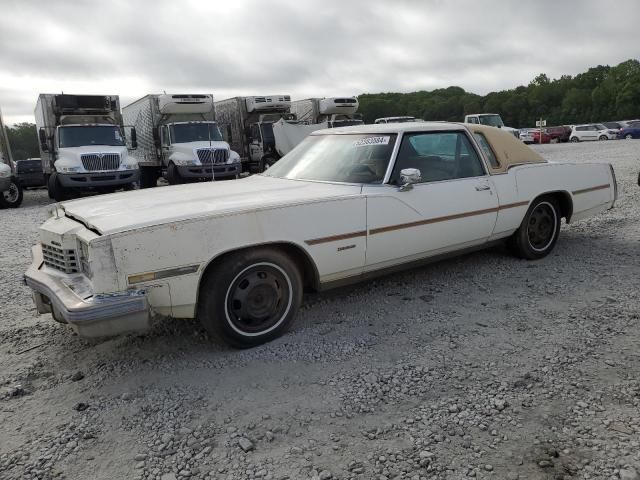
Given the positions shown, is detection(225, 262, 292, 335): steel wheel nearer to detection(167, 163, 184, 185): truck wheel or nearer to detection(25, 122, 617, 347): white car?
detection(25, 122, 617, 347): white car

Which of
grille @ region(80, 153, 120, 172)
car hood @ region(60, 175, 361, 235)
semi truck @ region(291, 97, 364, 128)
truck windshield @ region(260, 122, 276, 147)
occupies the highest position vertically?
semi truck @ region(291, 97, 364, 128)

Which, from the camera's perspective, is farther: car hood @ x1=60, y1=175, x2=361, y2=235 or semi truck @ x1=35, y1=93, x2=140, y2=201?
semi truck @ x1=35, y1=93, x2=140, y2=201

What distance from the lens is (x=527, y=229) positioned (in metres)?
5.06

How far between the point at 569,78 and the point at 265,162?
84493 mm

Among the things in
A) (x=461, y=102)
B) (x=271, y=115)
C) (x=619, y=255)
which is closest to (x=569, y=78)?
(x=461, y=102)

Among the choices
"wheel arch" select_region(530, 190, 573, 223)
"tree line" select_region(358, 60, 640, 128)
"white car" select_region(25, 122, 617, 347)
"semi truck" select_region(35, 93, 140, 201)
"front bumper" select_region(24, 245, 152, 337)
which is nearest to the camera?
"front bumper" select_region(24, 245, 152, 337)

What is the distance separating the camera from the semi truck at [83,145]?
12.8 meters

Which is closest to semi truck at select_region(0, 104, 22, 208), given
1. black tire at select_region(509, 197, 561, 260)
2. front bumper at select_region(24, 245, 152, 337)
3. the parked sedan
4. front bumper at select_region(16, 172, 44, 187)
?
front bumper at select_region(16, 172, 44, 187)

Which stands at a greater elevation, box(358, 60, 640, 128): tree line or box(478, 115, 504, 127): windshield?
box(358, 60, 640, 128): tree line

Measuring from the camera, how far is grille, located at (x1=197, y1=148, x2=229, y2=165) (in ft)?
48.0

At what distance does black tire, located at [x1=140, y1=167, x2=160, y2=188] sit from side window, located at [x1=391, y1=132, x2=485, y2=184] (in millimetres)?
14176

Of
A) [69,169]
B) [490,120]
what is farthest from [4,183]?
[490,120]

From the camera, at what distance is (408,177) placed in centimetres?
380

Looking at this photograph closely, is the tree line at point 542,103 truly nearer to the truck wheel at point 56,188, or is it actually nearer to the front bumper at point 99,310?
the truck wheel at point 56,188
